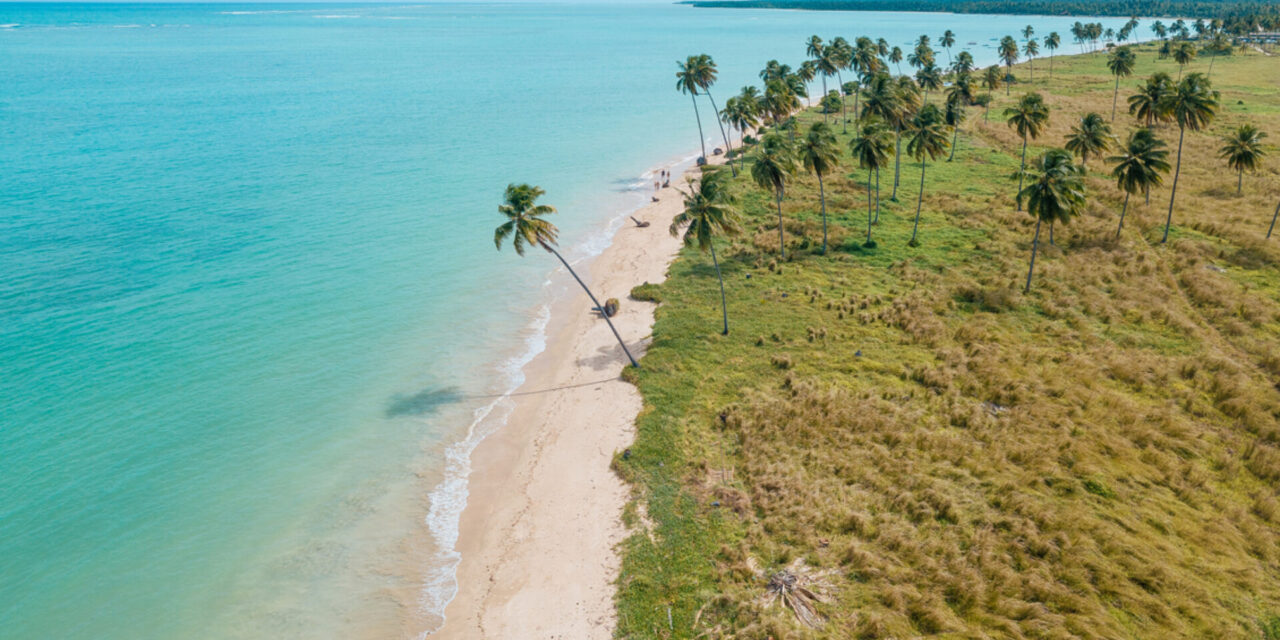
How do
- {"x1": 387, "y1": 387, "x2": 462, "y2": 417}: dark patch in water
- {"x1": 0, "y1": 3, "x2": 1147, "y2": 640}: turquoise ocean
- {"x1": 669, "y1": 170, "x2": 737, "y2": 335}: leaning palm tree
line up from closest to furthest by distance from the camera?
{"x1": 0, "y1": 3, "x2": 1147, "y2": 640}: turquoise ocean < {"x1": 387, "y1": 387, "x2": 462, "y2": 417}: dark patch in water < {"x1": 669, "y1": 170, "x2": 737, "y2": 335}: leaning palm tree

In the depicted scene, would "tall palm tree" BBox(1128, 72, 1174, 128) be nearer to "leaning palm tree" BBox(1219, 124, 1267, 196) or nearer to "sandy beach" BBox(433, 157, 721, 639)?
"leaning palm tree" BBox(1219, 124, 1267, 196)

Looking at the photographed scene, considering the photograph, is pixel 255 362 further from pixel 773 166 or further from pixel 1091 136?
pixel 1091 136

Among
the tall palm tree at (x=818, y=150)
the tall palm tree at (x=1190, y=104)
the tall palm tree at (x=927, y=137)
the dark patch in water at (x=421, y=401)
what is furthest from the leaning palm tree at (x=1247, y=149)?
the dark patch in water at (x=421, y=401)

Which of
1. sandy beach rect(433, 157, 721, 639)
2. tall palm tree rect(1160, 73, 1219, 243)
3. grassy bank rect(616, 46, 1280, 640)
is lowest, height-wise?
sandy beach rect(433, 157, 721, 639)

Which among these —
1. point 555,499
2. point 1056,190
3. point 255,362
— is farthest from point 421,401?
point 1056,190

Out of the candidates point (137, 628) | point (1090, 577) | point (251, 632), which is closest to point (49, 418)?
point (137, 628)

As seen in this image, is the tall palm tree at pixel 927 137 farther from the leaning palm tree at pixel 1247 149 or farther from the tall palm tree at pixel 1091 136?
the leaning palm tree at pixel 1247 149

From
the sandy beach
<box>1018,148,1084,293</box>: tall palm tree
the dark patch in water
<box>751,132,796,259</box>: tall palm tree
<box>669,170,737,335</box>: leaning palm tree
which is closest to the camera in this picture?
the sandy beach

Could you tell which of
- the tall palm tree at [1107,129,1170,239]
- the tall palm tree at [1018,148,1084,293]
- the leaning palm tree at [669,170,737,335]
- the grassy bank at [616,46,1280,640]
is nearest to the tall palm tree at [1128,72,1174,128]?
the grassy bank at [616,46,1280,640]

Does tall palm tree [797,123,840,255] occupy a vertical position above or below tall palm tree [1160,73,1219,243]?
below
